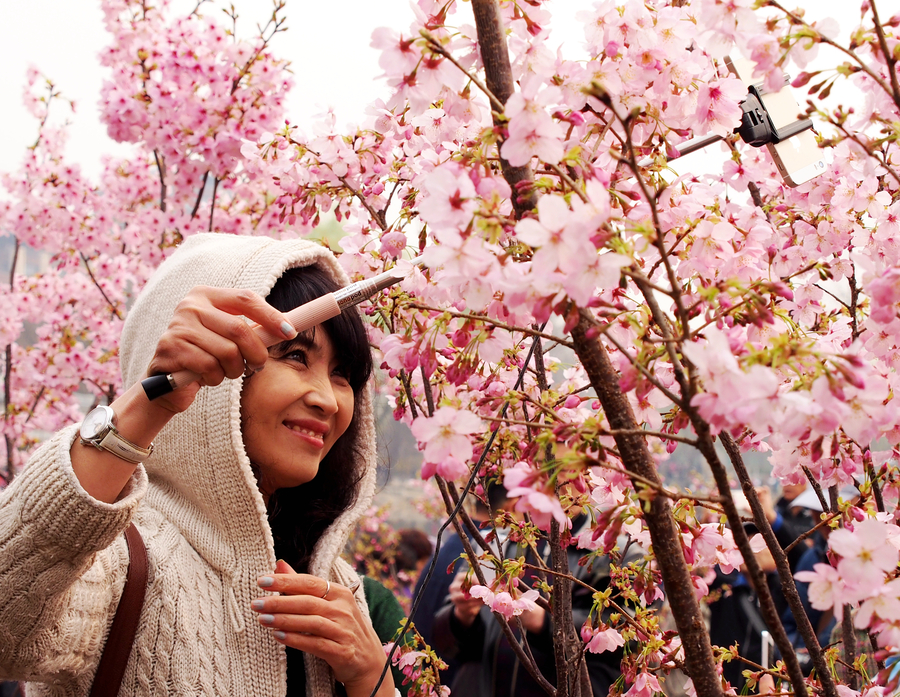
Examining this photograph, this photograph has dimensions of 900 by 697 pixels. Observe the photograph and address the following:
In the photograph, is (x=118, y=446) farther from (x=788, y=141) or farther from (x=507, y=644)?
(x=507, y=644)

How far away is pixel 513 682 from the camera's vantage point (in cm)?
233

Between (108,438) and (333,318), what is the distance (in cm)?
62

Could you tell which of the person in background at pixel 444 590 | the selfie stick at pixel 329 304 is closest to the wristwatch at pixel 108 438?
the selfie stick at pixel 329 304

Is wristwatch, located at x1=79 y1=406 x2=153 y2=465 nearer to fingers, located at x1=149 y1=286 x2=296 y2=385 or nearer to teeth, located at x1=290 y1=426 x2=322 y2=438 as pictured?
fingers, located at x1=149 y1=286 x2=296 y2=385

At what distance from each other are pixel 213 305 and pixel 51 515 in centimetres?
37

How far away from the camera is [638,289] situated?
1120 millimetres

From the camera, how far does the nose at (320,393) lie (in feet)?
4.55

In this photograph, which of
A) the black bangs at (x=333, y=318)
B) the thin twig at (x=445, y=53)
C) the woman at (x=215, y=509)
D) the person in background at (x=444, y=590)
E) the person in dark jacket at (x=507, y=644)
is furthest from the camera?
the person in background at (x=444, y=590)

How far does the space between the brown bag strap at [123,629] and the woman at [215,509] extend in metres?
0.02

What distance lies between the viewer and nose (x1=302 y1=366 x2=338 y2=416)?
1.39 m

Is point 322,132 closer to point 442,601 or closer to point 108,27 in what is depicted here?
point 442,601

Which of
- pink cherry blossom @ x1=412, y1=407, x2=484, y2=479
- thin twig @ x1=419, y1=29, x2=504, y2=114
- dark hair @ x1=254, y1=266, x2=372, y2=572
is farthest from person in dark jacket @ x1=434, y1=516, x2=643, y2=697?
thin twig @ x1=419, y1=29, x2=504, y2=114

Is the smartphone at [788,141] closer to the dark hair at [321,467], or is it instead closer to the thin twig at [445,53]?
the thin twig at [445,53]

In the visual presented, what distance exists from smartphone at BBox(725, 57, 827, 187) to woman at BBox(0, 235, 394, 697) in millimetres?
879
